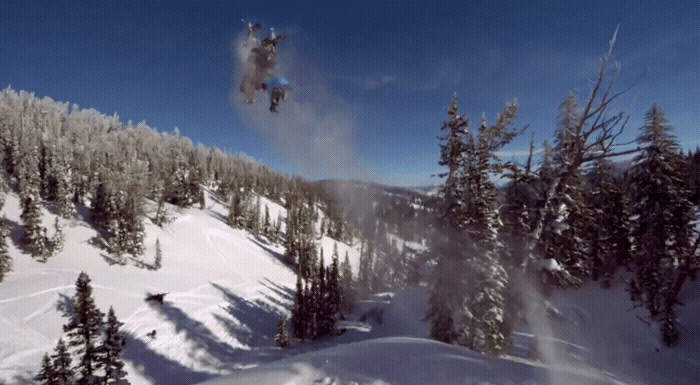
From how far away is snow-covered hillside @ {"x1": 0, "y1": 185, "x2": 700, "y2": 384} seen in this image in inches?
268

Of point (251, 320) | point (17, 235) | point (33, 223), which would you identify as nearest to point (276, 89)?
point (251, 320)

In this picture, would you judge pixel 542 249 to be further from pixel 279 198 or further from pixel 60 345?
pixel 279 198

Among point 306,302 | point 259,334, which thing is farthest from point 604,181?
point 259,334

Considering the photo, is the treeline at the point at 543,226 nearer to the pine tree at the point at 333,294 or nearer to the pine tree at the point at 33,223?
the pine tree at the point at 333,294

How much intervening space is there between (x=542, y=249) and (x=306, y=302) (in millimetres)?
49096

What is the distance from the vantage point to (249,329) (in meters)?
49.0

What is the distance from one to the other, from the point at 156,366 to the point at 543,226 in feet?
135

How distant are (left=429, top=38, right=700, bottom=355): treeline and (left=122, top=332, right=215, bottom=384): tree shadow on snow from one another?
29.5 meters

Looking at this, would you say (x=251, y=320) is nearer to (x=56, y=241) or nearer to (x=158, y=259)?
(x=158, y=259)

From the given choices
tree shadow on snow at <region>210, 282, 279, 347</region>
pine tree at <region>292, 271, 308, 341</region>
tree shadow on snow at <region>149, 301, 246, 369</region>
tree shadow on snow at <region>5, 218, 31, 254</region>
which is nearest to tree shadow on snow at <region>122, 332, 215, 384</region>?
tree shadow on snow at <region>149, 301, 246, 369</region>

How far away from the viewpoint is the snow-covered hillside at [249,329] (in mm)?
6805

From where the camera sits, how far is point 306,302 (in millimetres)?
52969

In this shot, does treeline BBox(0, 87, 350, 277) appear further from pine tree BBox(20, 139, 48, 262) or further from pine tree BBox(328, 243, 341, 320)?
pine tree BBox(328, 243, 341, 320)

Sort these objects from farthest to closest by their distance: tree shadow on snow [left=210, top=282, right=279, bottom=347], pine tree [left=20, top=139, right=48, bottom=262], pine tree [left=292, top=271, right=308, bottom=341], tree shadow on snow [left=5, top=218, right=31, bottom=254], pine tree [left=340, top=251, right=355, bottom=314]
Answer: pine tree [left=340, top=251, right=355, bottom=314] < pine tree [left=292, top=271, right=308, bottom=341] < tree shadow on snow [left=210, top=282, right=279, bottom=347] < tree shadow on snow [left=5, top=218, right=31, bottom=254] < pine tree [left=20, top=139, right=48, bottom=262]
